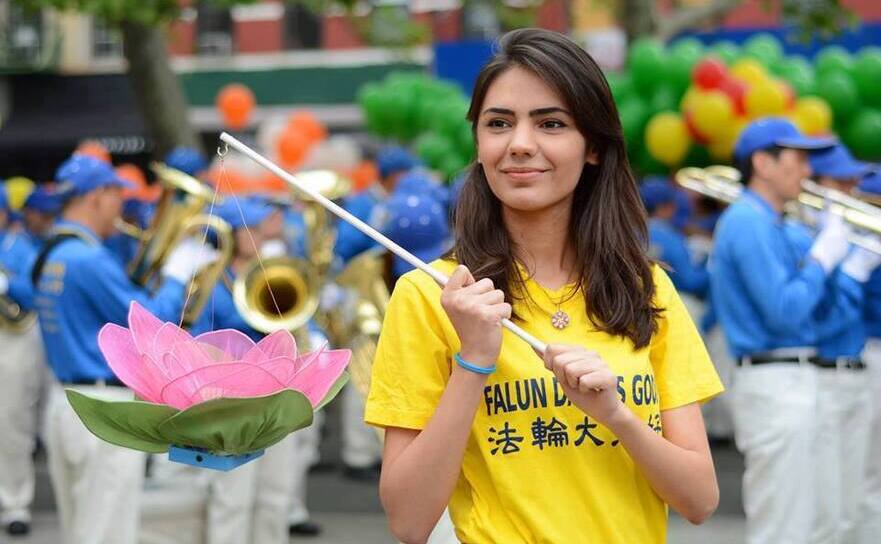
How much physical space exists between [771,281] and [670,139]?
6.10 metres

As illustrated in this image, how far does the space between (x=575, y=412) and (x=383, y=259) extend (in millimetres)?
4459

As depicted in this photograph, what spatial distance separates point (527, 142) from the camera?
107 inches

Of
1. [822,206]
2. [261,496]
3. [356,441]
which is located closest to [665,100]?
[356,441]

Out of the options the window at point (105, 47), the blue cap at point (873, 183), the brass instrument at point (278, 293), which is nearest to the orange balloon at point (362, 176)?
the brass instrument at point (278, 293)

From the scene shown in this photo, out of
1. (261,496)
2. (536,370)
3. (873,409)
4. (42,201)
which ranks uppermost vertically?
(536,370)

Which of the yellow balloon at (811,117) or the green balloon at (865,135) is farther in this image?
the green balloon at (865,135)

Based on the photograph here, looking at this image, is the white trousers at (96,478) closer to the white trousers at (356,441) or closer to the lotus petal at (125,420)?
the lotus petal at (125,420)

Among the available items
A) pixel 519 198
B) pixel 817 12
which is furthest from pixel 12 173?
pixel 519 198

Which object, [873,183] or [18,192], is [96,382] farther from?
[18,192]

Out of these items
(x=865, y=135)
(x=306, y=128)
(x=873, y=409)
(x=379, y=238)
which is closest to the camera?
(x=379, y=238)

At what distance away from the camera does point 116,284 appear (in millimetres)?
6504

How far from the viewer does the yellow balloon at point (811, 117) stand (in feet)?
38.6

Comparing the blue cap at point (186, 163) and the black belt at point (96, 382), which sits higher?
the blue cap at point (186, 163)

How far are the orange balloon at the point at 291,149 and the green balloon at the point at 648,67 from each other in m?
5.35
